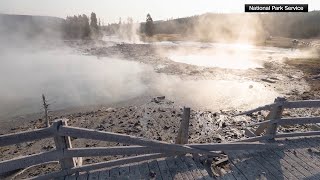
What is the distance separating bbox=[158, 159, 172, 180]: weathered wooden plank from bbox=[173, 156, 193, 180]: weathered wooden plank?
0.87 ft

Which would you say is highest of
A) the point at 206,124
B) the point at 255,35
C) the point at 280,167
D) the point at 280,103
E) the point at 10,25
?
the point at 10,25

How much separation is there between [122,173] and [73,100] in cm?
1495

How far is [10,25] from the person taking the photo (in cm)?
14625

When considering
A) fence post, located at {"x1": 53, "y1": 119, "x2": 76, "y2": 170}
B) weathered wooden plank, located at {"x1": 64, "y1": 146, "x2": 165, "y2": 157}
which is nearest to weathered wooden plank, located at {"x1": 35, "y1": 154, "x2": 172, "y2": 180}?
fence post, located at {"x1": 53, "y1": 119, "x2": 76, "y2": 170}

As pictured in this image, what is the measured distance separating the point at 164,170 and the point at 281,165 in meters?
2.83

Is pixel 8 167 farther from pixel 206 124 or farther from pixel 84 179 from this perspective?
pixel 206 124

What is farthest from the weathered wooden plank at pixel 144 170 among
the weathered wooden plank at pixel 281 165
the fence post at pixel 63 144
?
the weathered wooden plank at pixel 281 165

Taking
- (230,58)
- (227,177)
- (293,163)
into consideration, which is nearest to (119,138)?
(227,177)

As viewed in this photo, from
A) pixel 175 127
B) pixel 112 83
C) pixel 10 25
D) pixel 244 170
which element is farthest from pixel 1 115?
pixel 10 25

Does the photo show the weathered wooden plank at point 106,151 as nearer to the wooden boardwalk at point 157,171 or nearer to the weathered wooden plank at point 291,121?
the wooden boardwalk at point 157,171

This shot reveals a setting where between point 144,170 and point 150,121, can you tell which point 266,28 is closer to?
point 150,121

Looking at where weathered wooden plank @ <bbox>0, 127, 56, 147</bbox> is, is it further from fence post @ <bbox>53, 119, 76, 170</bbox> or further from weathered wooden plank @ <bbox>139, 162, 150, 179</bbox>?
weathered wooden plank @ <bbox>139, 162, 150, 179</bbox>

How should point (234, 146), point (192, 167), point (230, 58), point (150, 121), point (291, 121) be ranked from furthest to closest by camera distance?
point (230, 58) < point (150, 121) < point (291, 121) < point (234, 146) < point (192, 167)

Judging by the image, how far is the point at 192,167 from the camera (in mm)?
5789
